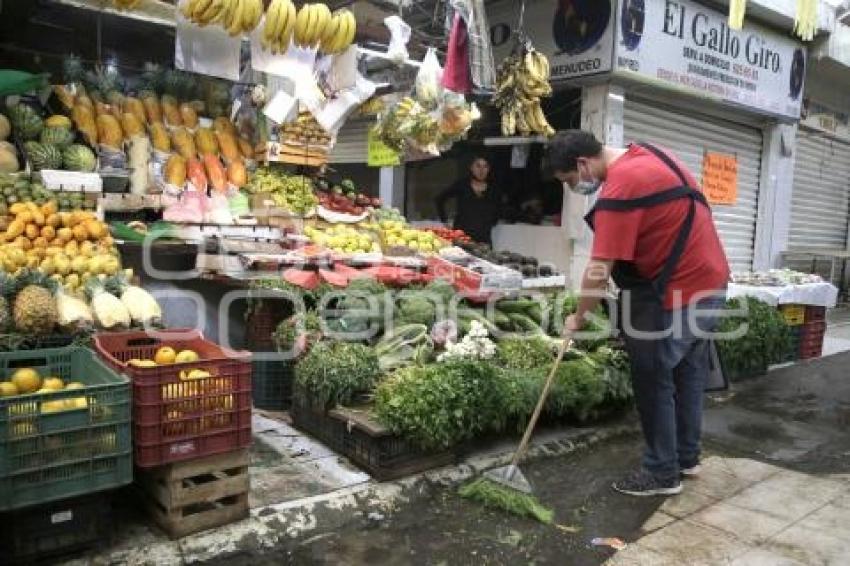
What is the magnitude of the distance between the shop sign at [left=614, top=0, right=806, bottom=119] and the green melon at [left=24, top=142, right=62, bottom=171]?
568cm

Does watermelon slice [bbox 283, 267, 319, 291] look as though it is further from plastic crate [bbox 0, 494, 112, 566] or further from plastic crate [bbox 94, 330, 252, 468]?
plastic crate [bbox 0, 494, 112, 566]

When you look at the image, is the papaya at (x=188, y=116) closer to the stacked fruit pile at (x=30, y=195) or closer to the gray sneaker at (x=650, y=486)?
the stacked fruit pile at (x=30, y=195)

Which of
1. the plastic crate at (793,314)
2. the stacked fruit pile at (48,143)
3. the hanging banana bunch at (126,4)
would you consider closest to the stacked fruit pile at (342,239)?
the stacked fruit pile at (48,143)

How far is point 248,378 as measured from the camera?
354cm

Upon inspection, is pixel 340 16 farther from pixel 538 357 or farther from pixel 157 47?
pixel 538 357

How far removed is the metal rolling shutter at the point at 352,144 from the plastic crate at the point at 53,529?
8454 mm

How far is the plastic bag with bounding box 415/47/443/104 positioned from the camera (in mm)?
6902

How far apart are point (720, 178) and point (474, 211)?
12.8 ft

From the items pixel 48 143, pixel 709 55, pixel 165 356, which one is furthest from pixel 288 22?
pixel 709 55

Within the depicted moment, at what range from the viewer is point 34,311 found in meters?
3.92

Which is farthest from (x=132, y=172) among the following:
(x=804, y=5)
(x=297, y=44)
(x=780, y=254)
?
(x=780, y=254)

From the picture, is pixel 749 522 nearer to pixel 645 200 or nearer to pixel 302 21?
pixel 645 200

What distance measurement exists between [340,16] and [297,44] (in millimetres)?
474

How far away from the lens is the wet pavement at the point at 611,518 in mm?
3469
